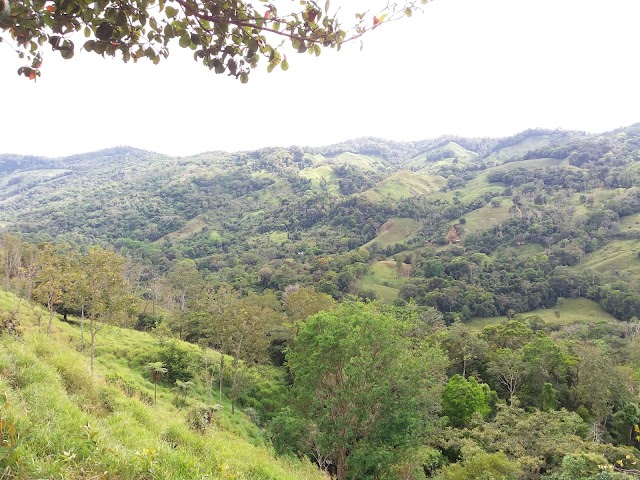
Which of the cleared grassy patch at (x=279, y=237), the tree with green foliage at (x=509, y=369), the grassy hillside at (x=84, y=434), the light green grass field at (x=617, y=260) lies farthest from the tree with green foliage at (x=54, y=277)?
the cleared grassy patch at (x=279, y=237)

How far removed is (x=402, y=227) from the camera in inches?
4326

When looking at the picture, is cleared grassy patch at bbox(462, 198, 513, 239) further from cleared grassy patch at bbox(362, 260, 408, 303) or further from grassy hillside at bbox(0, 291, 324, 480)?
grassy hillside at bbox(0, 291, 324, 480)

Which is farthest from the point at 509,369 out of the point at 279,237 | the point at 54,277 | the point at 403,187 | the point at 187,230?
the point at 187,230

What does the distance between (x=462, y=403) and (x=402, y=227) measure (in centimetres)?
8706

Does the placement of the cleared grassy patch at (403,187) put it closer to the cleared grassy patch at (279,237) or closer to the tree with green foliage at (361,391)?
the cleared grassy patch at (279,237)

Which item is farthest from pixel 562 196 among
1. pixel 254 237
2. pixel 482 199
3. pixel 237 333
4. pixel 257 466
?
pixel 257 466

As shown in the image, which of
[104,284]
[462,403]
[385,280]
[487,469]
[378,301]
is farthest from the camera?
[385,280]

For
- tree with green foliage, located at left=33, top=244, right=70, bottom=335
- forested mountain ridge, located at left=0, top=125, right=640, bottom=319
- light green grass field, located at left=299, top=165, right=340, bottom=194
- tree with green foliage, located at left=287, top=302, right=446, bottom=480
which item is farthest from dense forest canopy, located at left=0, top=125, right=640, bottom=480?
light green grass field, located at left=299, top=165, right=340, bottom=194

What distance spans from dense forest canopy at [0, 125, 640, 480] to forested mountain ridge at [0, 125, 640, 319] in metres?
0.62

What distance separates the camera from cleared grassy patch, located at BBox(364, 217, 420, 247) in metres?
105

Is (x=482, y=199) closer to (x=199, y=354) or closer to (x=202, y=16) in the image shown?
(x=199, y=354)

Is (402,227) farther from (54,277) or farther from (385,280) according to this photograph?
(54,277)

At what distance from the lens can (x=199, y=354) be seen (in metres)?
27.6

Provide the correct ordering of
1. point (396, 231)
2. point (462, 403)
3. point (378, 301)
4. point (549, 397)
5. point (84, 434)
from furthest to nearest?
point (396, 231) → point (378, 301) → point (549, 397) → point (462, 403) → point (84, 434)
